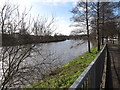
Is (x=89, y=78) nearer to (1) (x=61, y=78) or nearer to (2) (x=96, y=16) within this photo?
(1) (x=61, y=78)

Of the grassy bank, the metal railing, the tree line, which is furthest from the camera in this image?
the tree line

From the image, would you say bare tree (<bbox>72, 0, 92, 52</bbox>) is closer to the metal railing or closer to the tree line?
the tree line

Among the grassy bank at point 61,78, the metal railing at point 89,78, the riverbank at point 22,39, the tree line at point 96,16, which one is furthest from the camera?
the tree line at point 96,16

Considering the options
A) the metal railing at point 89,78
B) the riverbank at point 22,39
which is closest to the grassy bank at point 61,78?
the riverbank at point 22,39

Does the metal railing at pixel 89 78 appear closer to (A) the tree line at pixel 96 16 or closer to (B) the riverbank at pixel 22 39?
(B) the riverbank at pixel 22 39

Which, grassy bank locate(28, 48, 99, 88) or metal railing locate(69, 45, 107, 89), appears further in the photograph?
grassy bank locate(28, 48, 99, 88)

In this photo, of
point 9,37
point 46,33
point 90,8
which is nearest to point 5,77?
point 9,37

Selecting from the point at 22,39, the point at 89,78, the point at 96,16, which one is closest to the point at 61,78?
the point at 22,39

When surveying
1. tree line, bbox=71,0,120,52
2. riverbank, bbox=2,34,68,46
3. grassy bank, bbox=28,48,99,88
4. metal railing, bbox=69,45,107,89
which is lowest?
grassy bank, bbox=28,48,99,88

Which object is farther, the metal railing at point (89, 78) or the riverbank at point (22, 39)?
the riverbank at point (22, 39)

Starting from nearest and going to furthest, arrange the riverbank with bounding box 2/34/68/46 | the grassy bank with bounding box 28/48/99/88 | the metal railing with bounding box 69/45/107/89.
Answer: the metal railing with bounding box 69/45/107/89 < the riverbank with bounding box 2/34/68/46 < the grassy bank with bounding box 28/48/99/88

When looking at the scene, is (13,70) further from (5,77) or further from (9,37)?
(9,37)

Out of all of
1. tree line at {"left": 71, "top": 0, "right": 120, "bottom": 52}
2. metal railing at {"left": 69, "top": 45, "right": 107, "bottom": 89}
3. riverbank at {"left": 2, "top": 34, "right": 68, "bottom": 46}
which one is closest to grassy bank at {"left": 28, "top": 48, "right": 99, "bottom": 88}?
riverbank at {"left": 2, "top": 34, "right": 68, "bottom": 46}

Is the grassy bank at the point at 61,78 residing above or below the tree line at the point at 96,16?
below
